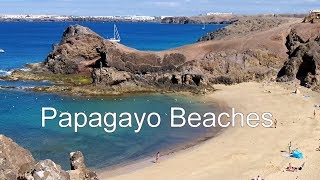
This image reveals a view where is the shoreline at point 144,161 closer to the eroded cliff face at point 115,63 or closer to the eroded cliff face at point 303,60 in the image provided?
the eroded cliff face at point 115,63

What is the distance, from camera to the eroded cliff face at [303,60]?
56.3 meters

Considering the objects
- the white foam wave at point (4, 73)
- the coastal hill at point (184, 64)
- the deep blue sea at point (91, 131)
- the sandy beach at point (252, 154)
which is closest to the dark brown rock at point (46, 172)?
the sandy beach at point (252, 154)

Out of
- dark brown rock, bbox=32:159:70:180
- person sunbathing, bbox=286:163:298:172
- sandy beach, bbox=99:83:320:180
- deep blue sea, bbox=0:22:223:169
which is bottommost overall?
deep blue sea, bbox=0:22:223:169

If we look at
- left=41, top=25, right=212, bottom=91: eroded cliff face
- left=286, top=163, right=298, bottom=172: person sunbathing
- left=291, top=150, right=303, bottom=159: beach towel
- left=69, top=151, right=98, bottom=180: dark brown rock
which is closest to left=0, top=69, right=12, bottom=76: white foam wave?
left=41, top=25, right=212, bottom=91: eroded cliff face

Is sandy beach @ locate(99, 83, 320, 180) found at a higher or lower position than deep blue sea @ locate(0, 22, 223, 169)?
higher

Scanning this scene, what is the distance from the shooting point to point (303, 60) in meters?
58.9

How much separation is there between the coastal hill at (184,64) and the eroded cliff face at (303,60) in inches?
4.8

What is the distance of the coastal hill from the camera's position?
2281 inches

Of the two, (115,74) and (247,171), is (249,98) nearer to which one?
(115,74)

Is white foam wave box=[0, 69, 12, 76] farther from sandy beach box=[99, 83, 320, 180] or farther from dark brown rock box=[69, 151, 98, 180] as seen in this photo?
dark brown rock box=[69, 151, 98, 180]

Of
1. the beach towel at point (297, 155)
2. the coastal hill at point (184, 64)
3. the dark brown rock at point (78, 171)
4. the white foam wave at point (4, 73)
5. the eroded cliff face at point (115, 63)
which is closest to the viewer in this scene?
the dark brown rock at point (78, 171)

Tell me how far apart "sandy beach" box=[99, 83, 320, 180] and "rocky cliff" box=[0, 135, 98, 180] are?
1184 centimetres

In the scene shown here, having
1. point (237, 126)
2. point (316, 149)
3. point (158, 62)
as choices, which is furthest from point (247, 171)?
point (158, 62)

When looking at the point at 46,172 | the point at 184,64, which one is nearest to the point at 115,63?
the point at 184,64
